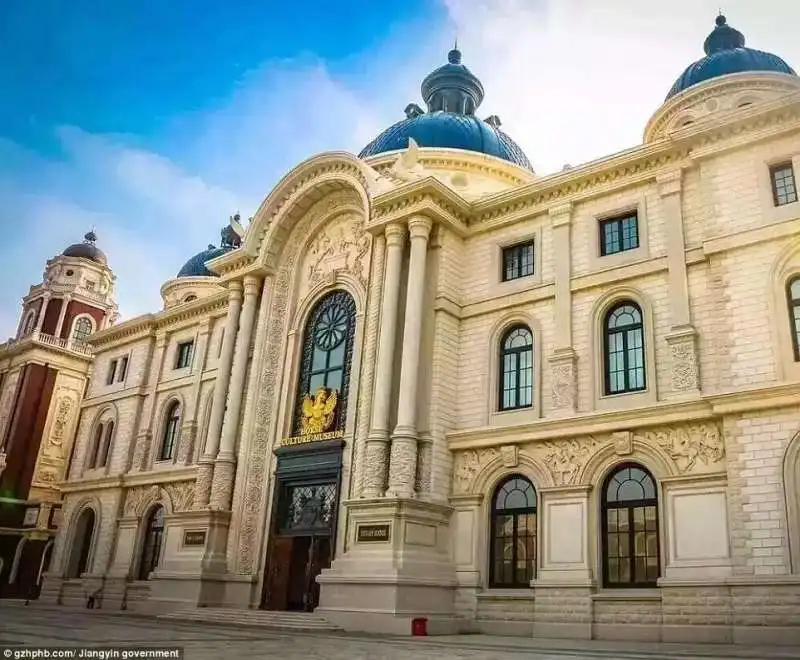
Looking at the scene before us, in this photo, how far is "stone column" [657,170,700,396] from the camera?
15.0 metres

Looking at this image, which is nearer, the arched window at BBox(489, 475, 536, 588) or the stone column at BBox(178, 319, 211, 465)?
the arched window at BBox(489, 475, 536, 588)

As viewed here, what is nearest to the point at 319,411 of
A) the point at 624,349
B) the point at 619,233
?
the point at 624,349

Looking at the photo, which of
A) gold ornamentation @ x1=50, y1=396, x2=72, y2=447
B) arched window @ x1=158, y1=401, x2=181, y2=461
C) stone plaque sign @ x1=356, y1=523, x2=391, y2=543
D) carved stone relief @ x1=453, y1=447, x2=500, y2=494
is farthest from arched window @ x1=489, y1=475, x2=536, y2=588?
gold ornamentation @ x1=50, y1=396, x2=72, y2=447


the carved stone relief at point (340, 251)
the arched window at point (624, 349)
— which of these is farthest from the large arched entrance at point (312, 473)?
the arched window at point (624, 349)

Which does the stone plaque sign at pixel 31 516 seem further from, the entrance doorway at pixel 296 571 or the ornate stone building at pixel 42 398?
the entrance doorway at pixel 296 571

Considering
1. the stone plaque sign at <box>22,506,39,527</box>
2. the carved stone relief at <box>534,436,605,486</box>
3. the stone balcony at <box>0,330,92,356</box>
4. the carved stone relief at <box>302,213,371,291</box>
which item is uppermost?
the stone balcony at <box>0,330,92,356</box>

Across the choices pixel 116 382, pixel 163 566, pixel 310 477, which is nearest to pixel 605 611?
pixel 310 477

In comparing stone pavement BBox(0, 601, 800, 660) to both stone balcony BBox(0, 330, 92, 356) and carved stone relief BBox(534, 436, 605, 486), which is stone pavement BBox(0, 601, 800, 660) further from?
stone balcony BBox(0, 330, 92, 356)

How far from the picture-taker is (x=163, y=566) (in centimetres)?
2073

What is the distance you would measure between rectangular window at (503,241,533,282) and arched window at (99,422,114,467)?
710 inches

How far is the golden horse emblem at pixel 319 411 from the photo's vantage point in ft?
66.4

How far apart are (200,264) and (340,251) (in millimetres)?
17520

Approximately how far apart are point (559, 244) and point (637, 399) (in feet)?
14.8

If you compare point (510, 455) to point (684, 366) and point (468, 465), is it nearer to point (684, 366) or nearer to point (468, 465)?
point (468, 465)
